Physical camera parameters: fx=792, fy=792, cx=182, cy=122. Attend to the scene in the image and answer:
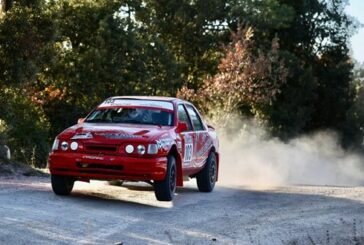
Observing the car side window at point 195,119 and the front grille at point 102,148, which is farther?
the car side window at point 195,119

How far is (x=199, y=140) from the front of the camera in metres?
14.4

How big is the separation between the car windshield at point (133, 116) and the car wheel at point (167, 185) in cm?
95

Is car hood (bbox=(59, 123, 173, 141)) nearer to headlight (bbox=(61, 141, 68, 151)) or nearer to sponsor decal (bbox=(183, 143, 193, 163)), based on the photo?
headlight (bbox=(61, 141, 68, 151))

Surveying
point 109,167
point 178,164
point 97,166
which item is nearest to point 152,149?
point 109,167

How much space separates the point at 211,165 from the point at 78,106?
24.6 metres

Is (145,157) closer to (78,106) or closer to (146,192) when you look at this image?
(146,192)

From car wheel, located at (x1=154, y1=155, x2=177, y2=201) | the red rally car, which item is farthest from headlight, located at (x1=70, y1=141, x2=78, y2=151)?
car wheel, located at (x1=154, y1=155, x2=177, y2=201)

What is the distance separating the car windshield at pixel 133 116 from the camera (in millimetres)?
13078

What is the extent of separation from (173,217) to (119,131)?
1.81 meters

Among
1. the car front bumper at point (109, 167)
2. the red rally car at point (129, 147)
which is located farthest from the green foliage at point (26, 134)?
the car front bumper at point (109, 167)

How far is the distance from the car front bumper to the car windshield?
4.21 ft

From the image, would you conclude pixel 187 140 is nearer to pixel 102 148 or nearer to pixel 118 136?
pixel 118 136

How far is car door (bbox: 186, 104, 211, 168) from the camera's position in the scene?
1405cm

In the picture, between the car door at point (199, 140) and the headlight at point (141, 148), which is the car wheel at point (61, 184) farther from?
the car door at point (199, 140)
